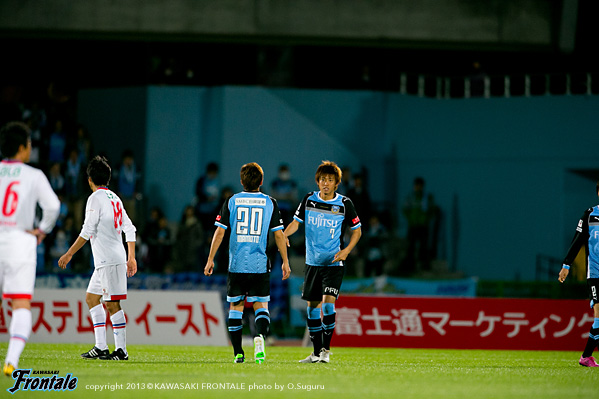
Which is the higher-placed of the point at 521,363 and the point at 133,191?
the point at 133,191

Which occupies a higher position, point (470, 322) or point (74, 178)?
point (74, 178)

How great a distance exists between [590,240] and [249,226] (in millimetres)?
4509

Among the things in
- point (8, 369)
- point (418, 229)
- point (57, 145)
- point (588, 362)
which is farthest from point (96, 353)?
point (418, 229)

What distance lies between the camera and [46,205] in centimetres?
816

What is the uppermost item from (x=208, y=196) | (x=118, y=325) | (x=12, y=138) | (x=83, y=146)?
(x=83, y=146)

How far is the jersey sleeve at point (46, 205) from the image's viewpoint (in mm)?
8109

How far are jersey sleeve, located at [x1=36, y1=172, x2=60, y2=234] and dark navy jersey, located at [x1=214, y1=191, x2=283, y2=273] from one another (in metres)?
2.59

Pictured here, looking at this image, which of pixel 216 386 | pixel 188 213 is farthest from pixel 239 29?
pixel 216 386

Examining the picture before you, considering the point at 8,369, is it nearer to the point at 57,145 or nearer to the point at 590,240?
the point at 590,240

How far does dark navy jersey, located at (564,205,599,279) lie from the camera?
11695 mm

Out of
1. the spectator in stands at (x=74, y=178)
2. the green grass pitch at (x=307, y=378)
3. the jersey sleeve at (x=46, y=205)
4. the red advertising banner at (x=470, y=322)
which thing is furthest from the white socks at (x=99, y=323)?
the spectator in stands at (x=74, y=178)

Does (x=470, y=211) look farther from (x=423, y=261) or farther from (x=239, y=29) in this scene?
(x=239, y=29)

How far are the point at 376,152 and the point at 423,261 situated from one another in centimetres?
468

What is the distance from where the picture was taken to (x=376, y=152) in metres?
26.8
